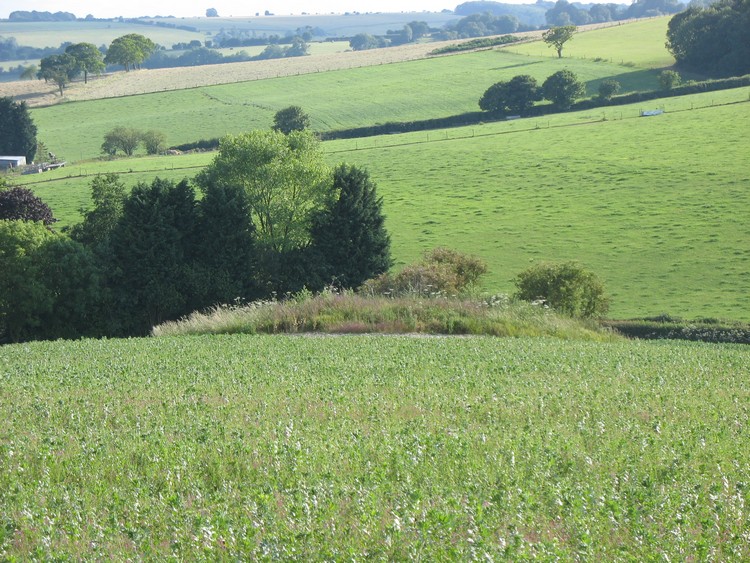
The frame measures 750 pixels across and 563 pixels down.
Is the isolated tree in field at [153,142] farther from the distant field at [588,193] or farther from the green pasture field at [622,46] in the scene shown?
A: the green pasture field at [622,46]

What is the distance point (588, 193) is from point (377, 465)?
2578 inches

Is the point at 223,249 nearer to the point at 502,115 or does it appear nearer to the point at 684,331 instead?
the point at 684,331

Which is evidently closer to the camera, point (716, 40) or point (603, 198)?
point (603, 198)

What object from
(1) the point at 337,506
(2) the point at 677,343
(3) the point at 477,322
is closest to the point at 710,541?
(1) the point at 337,506

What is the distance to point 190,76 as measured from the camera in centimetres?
16712

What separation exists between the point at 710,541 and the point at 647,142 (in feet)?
273

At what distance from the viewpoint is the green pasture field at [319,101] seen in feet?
391

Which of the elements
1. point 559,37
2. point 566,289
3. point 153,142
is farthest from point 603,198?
point 559,37

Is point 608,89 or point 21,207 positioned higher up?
point 608,89

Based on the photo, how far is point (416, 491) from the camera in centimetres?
883

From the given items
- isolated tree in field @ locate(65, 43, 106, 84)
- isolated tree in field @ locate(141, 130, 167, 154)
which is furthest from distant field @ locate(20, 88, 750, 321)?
isolated tree in field @ locate(65, 43, 106, 84)

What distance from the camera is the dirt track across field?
498ft

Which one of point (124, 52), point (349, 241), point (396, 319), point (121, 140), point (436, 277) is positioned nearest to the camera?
point (396, 319)

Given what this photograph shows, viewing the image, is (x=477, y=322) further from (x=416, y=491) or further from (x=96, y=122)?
(x=96, y=122)
